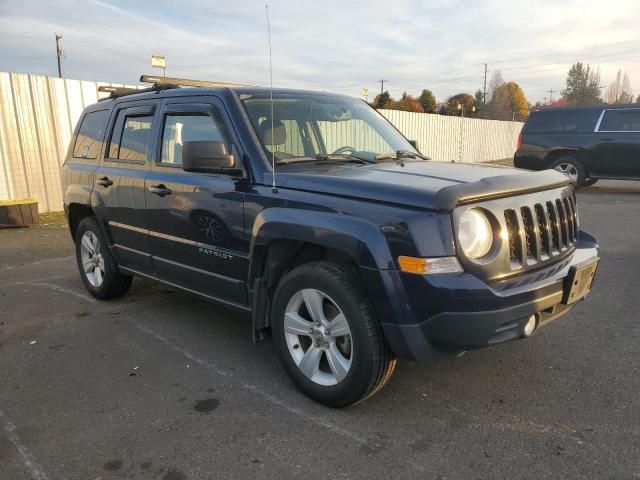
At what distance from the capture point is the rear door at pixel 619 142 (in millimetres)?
11570

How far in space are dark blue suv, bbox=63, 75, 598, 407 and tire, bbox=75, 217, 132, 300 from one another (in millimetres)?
404

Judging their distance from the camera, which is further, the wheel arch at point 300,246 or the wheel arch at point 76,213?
the wheel arch at point 76,213

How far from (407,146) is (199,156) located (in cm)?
194

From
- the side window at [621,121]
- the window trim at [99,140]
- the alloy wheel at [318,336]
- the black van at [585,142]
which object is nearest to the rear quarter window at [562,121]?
the black van at [585,142]

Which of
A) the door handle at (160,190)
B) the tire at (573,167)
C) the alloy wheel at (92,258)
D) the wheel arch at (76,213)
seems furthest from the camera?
the tire at (573,167)

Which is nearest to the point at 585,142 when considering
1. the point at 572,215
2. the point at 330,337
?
the point at 572,215

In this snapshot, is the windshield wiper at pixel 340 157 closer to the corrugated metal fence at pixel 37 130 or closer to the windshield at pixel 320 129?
the windshield at pixel 320 129

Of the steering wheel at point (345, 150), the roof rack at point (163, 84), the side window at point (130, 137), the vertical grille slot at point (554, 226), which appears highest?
the roof rack at point (163, 84)

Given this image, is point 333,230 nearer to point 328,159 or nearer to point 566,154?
point 328,159

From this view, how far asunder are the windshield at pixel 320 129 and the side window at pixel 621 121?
952 centimetres

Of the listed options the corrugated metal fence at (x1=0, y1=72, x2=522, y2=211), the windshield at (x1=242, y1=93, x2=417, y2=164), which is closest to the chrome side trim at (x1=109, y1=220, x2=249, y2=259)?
the windshield at (x1=242, y1=93, x2=417, y2=164)

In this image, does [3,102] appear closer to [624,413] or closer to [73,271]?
[73,271]

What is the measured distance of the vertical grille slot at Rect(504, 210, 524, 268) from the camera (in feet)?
9.10

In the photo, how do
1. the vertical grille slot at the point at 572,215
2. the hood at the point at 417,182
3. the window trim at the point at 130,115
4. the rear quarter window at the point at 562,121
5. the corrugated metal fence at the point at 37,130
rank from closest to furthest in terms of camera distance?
the hood at the point at 417,182
the vertical grille slot at the point at 572,215
the window trim at the point at 130,115
the corrugated metal fence at the point at 37,130
the rear quarter window at the point at 562,121
